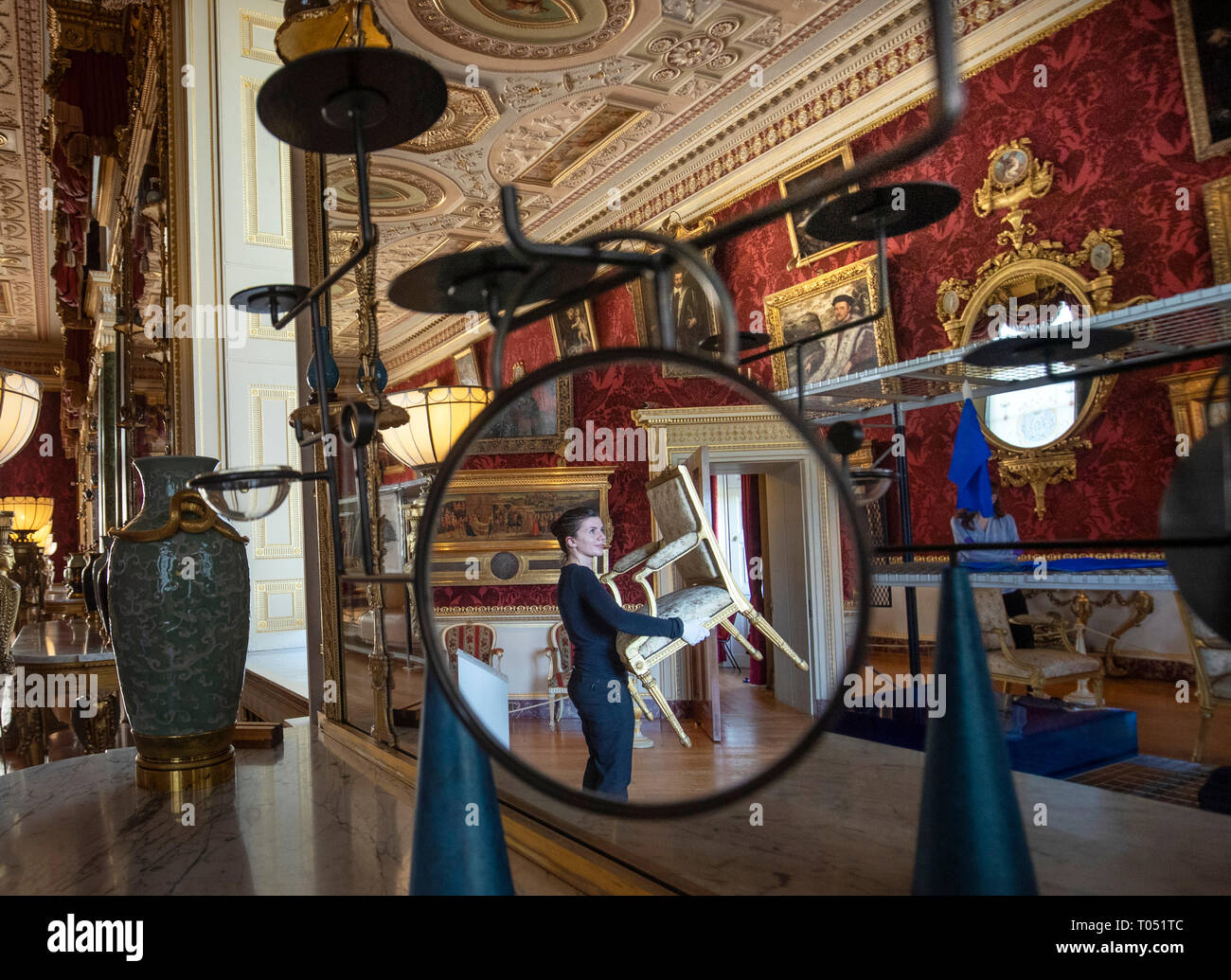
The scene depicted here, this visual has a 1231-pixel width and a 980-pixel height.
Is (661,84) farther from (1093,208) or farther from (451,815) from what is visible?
(451,815)

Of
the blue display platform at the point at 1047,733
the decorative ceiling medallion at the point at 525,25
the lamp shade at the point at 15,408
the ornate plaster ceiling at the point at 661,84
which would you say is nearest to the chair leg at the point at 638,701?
the blue display platform at the point at 1047,733

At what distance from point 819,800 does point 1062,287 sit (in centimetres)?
281

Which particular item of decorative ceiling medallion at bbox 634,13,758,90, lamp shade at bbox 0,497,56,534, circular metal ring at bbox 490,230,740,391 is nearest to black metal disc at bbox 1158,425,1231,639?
circular metal ring at bbox 490,230,740,391

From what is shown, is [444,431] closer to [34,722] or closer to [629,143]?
[34,722]

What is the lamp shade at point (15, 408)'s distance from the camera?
1881mm

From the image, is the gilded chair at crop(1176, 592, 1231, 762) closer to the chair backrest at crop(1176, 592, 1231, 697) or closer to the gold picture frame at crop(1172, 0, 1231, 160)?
the chair backrest at crop(1176, 592, 1231, 697)

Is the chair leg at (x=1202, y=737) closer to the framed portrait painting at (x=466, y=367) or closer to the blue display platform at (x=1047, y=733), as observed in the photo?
the blue display platform at (x=1047, y=733)

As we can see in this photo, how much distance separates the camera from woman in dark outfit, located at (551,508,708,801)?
0.53 metres

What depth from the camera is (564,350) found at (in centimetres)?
50

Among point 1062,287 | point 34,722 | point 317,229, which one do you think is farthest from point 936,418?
point 34,722

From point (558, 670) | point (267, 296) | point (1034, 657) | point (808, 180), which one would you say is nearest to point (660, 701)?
point (558, 670)

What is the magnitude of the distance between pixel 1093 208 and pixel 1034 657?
1623mm

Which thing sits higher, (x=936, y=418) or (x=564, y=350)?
(x=936, y=418)
